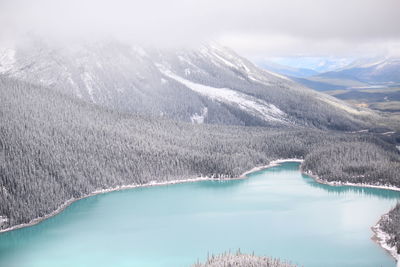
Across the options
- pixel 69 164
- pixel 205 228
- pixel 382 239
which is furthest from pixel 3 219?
pixel 382 239

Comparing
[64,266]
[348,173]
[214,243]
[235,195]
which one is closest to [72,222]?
[64,266]

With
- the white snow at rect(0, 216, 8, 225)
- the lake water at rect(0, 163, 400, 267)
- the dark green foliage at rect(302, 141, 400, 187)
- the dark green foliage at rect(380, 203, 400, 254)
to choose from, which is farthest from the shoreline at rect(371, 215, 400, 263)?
the white snow at rect(0, 216, 8, 225)

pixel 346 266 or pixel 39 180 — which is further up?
pixel 39 180

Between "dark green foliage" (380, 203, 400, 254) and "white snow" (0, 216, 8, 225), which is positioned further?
"white snow" (0, 216, 8, 225)

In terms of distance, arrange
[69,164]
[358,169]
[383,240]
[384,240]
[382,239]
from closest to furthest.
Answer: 1. [384,240]
2. [383,240]
3. [382,239]
4. [69,164]
5. [358,169]

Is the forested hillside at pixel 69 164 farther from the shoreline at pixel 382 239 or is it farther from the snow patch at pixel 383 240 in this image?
the snow patch at pixel 383 240

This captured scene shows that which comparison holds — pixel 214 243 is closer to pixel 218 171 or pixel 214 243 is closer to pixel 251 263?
pixel 251 263

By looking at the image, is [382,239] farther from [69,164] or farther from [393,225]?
[69,164]

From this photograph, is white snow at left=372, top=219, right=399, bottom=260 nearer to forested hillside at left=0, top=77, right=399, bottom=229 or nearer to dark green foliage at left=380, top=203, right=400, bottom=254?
dark green foliage at left=380, top=203, right=400, bottom=254

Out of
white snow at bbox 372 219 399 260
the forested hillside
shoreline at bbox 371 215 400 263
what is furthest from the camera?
the forested hillside
